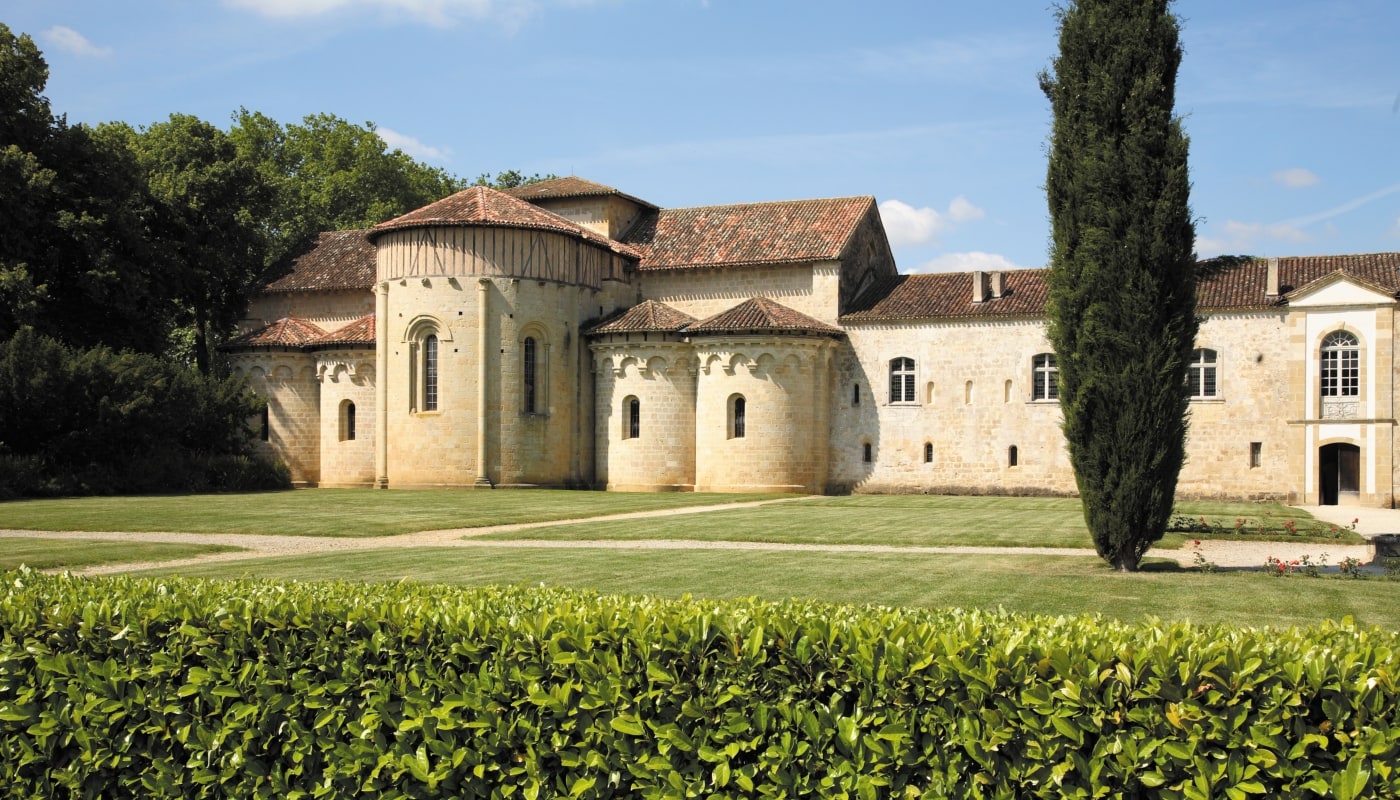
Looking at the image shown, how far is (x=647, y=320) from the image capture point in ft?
133

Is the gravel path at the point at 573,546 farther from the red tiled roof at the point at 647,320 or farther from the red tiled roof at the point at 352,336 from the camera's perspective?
the red tiled roof at the point at 352,336

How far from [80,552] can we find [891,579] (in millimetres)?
12856

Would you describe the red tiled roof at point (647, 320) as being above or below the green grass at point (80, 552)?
above

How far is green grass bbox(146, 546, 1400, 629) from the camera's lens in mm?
12891

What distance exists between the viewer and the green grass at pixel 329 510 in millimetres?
23109

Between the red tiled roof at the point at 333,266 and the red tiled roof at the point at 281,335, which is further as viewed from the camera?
the red tiled roof at the point at 333,266

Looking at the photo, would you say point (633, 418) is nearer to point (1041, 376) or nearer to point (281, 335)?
point (1041, 376)

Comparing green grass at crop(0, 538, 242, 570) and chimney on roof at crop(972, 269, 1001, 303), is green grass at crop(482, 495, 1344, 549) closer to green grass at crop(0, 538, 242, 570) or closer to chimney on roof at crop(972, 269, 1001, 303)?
green grass at crop(0, 538, 242, 570)

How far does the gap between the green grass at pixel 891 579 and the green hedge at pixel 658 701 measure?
18.9 feet

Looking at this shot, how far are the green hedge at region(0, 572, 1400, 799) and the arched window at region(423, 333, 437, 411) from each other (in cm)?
3260

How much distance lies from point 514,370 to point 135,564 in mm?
22627

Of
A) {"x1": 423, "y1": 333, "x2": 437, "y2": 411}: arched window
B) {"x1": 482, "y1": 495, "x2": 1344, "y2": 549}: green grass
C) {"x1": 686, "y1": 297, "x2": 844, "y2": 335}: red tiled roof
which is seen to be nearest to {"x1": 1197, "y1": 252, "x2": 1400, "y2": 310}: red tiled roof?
{"x1": 482, "y1": 495, "x2": 1344, "y2": 549}: green grass

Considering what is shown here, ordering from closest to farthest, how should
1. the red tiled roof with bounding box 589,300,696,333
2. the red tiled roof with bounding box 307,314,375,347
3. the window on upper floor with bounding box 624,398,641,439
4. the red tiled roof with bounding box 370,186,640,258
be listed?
1. the red tiled roof with bounding box 370,186,640,258
2. the red tiled roof with bounding box 589,300,696,333
3. the window on upper floor with bounding box 624,398,641,439
4. the red tiled roof with bounding box 307,314,375,347

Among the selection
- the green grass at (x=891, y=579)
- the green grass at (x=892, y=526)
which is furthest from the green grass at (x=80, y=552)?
the green grass at (x=892, y=526)
